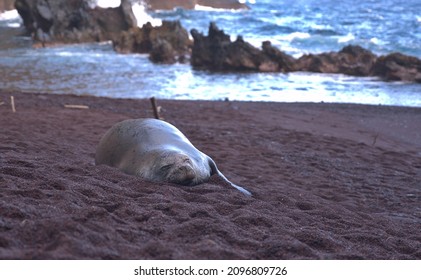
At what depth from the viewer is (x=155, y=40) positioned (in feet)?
82.1

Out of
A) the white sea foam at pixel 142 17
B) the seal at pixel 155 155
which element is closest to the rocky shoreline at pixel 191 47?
the white sea foam at pixel 142 17

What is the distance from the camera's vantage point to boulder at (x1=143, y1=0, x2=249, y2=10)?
4678 centimetres

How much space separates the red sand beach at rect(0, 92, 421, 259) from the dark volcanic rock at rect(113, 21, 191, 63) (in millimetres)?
14688

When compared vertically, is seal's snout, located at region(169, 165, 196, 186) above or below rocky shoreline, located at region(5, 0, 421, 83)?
above

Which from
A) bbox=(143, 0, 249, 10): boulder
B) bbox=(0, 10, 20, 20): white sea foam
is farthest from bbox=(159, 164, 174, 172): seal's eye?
bbox=(143, 0, 249, 10): boulder

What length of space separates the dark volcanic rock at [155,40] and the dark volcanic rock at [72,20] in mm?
3527

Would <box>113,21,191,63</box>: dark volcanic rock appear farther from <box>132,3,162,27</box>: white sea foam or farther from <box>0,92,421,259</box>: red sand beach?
<box>0,92,421,259</box>: red sand beach

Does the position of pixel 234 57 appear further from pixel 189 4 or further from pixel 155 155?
pixel 189 4

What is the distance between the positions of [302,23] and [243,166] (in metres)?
32.5

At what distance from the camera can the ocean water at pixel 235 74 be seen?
16391 mm

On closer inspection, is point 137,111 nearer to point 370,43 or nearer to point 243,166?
point 243,166

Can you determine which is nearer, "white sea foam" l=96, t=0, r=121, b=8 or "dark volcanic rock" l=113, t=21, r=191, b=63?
"dark volcanic rock" l=113, t=21, r=191, b=63

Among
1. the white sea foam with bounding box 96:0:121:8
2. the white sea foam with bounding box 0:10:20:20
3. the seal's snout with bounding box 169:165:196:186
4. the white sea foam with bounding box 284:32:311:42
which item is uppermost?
the seal's snout with bounding box 169:165:196:186
